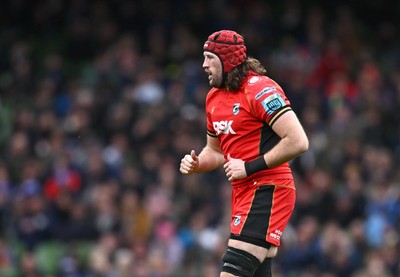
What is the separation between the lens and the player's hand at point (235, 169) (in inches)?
294

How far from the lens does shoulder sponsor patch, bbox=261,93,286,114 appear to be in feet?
24.2

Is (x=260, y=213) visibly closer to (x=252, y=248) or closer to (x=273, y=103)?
(x=252, y=248)

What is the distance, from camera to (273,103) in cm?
738

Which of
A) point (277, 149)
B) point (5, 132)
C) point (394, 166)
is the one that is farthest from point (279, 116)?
point (5, 132)

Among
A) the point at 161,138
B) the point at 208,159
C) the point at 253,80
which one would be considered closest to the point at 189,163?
the point at 208,159

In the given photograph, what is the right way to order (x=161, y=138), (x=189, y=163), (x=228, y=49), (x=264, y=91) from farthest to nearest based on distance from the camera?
1. (x=161, y=138)
2. (x=189, y=163)
3. (x=228, y=49)
4. (x=264, y=91)

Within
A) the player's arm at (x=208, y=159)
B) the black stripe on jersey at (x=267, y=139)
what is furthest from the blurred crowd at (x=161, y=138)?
the black stripe on jersey at (x=267, y=139)

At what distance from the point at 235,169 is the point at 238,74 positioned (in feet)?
2.38

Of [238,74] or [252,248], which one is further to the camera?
[238,74]

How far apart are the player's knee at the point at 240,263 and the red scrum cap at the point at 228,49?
4.52 ft

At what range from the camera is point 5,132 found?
1661 cm

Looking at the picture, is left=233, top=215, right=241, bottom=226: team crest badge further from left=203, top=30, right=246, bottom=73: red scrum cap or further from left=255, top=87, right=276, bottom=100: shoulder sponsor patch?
left=203, top=30, right=246, bottom=73: red scrum cap

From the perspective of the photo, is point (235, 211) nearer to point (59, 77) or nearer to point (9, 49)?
point (59, 77)

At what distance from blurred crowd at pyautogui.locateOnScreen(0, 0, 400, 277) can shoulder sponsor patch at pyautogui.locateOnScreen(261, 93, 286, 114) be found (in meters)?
7.09
